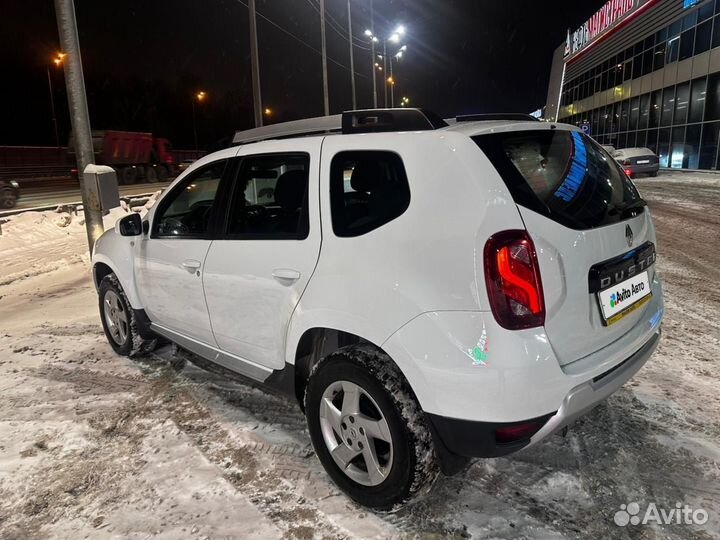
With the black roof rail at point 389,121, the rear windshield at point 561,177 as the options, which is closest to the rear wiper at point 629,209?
the rear windshield at point 561,177

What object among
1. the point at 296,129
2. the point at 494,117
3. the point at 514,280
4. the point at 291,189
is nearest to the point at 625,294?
the point at 514,280

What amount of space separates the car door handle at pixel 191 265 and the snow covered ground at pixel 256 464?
94 cm

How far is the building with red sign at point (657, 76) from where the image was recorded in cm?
2662

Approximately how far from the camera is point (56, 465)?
310cm

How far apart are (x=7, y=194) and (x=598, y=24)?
42.2 metres

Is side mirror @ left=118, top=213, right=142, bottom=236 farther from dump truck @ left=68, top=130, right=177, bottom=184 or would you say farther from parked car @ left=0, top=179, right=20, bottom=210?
dump truck @ left=68, top=130, right=177, bottom=184

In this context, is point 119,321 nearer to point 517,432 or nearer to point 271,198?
point 271,198

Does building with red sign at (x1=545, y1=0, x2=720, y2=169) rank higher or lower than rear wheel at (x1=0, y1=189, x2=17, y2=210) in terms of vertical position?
higher

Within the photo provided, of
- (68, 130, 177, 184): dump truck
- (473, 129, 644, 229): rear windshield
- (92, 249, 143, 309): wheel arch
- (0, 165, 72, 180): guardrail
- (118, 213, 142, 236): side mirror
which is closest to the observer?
(473, 129, 644, 229): rear windshield

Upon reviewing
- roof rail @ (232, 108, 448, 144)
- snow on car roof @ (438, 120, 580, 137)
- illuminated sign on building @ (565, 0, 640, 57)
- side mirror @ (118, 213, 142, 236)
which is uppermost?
illuminated sign on building @ (565, 0, 640, 57)

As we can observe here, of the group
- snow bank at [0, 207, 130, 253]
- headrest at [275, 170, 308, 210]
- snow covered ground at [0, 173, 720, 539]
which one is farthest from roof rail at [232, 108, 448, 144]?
snow bank at [0, 207, 130, 253]

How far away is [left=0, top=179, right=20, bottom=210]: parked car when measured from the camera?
1584 cm

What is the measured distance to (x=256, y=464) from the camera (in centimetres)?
306

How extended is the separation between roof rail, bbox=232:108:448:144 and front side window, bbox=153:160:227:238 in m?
0.68
